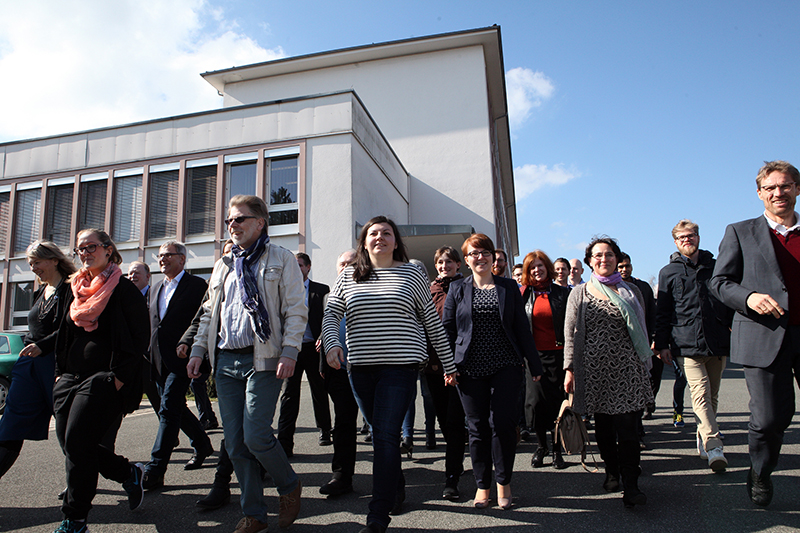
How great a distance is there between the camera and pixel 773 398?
337 cm

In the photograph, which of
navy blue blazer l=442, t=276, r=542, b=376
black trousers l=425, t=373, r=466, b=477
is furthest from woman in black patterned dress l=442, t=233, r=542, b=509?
black trousers l=425, t=373, r=466, b=477

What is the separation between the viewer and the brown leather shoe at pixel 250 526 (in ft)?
10.4

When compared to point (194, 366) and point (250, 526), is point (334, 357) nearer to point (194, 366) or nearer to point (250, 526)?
point (194, 366)

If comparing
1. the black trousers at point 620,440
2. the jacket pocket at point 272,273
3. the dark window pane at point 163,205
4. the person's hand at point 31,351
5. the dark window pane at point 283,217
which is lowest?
the black trousers at point 620,440

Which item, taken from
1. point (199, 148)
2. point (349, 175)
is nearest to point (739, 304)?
point (349, 175)

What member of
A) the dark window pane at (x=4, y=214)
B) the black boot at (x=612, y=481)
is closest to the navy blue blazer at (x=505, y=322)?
the black boot at (x=612, y=481)

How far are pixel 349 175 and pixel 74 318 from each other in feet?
38.6

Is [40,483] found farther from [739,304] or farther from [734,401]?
[734,401]

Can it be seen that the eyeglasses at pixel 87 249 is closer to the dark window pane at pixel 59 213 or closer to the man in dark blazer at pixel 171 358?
the man in dark blazer at pixel 171 358

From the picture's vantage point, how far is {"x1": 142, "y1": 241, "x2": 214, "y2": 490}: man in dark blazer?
14.2 ft

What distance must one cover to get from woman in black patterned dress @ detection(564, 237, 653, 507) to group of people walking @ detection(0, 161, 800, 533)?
0.03 ft

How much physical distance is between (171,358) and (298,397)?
1.24 m

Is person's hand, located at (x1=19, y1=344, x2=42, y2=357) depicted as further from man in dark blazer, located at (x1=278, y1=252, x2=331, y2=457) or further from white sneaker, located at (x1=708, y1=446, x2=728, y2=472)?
white sneaker, located at (x1=708, y1=446, x2=728, y2=472)

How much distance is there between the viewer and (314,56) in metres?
24.6
